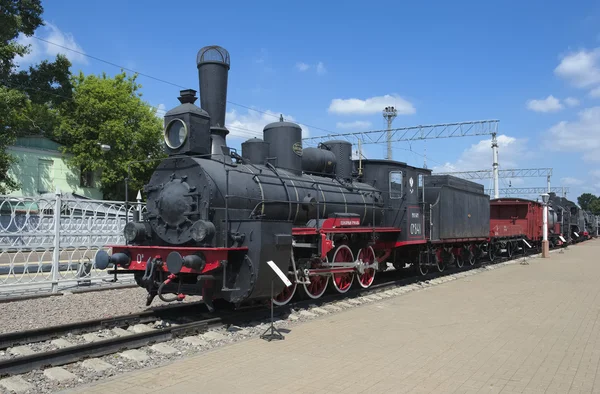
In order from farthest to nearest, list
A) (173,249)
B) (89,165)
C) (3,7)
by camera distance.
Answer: (89,165), (3,7), (173,249)

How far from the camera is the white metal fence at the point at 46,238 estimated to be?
1077cm

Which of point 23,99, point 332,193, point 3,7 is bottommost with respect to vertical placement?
point 332,193

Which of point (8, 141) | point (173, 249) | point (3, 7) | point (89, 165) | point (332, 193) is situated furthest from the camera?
point (89, 165)

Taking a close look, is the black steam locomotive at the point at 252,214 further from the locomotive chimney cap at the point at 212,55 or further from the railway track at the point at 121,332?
the railway track at the point at 121,332

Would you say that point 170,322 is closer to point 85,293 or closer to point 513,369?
point 85,293

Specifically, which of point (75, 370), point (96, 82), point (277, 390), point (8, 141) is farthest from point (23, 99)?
point (277, 390)

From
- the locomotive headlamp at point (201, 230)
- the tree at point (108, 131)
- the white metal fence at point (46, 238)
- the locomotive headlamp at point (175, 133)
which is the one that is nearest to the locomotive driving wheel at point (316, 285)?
the locomotive headlamp at point (201, 230)

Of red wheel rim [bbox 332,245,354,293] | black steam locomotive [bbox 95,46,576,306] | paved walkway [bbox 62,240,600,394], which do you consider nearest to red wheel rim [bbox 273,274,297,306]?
black steam locomotive [bbox 95,46,576,306]

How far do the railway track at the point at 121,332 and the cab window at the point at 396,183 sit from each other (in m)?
4.13

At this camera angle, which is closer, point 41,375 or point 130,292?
point 41,375

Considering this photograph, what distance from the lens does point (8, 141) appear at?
21000 mm

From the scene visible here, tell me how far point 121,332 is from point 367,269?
613 centimetres

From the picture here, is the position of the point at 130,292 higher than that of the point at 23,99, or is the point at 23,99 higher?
the point at 23,99

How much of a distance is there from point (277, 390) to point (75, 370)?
243 cm
